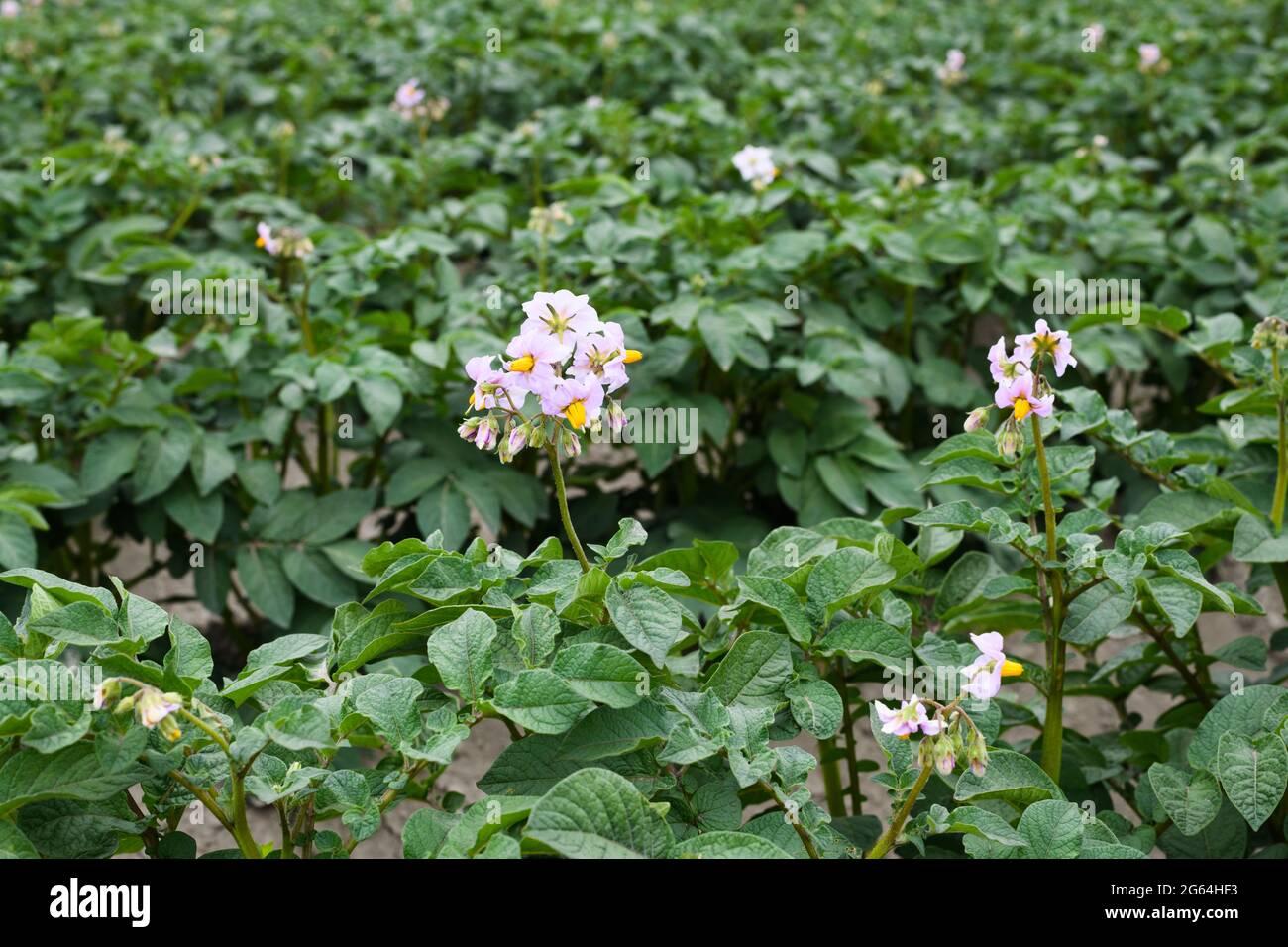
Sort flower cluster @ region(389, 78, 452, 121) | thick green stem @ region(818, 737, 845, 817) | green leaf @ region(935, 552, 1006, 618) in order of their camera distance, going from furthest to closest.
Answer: flower cluster @ region(389, 78, 452, 121) < thick green stem @ region(818, 737, 845, 817) < green leaf @ region(935, 552, 1006, 618)

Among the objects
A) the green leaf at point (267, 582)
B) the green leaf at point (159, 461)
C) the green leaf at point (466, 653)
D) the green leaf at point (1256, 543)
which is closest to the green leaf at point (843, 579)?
the green leaf at point (466, 653)

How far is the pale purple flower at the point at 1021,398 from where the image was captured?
1.53m

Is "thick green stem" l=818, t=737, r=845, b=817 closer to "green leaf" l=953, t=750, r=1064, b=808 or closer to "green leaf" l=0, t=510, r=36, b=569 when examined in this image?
"green leaf" l=953, t=750, r=1064, b=808

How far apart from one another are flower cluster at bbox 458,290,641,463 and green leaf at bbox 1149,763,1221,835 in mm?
801

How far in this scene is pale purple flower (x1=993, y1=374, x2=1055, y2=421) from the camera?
153 cm

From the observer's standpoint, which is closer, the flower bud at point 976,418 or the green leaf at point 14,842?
the green leaf at point 14,842

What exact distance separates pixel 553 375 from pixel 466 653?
32cm

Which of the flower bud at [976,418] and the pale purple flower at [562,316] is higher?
the pale purple flower at [562,316]

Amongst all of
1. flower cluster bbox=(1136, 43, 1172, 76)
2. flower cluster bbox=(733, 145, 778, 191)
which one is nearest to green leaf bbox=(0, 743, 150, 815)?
flower cluster bbox=(733, 145, 778, 191)

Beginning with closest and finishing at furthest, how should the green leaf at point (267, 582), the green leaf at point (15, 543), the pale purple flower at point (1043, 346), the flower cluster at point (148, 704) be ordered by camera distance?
the flower cluster at point (148, 704) < the pale purple flower at point (1043, 346) < the green leaf at point (15, 543) < the green leaf at point (267, 582)

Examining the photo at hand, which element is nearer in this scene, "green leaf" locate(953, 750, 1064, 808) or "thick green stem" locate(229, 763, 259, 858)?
"thick green stem" locate(229, 763, 259, 858)

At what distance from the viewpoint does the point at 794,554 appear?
69.0 inches

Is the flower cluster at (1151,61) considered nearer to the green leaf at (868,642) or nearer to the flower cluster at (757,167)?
the flower cluster at (757,167)
